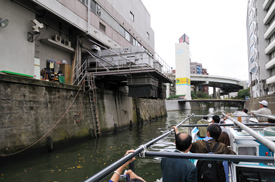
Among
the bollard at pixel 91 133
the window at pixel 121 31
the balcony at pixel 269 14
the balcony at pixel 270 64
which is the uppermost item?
the balcony at pixel 269 14

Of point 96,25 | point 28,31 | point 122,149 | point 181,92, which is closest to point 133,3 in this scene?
point 96,25

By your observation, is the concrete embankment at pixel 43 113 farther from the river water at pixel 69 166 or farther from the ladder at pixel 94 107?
the river water at pixel 69 166

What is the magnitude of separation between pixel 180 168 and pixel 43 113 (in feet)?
33.8

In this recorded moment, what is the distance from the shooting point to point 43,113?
10734 millimetres

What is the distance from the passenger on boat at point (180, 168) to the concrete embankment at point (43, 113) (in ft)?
28.5

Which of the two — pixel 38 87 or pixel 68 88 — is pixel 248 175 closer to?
pixel 38 87

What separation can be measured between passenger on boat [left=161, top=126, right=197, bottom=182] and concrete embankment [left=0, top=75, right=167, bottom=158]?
342 inches

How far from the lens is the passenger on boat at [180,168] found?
231 cm

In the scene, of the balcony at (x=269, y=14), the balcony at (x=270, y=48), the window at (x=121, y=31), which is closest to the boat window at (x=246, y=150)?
the window at (x=121, y=31)

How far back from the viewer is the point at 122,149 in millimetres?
11312

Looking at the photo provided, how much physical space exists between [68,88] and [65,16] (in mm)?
6202

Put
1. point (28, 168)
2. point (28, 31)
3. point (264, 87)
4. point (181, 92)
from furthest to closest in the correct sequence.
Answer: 1. point (181, 92)
2. point (264, 87)
3. point (28, 31)
4. point (28, 168)

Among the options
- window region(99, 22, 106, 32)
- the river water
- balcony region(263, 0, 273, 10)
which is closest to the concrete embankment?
the river water

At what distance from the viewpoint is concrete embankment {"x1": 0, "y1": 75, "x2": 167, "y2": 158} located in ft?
28.6
